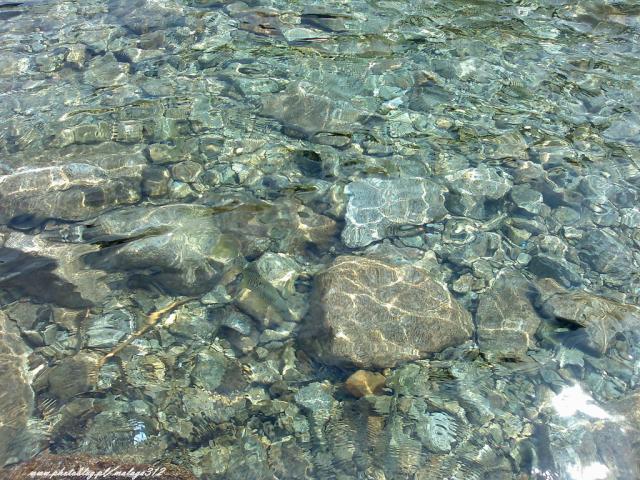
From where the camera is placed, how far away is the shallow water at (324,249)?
3844 mm

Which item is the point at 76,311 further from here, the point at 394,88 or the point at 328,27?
the point at 328,27

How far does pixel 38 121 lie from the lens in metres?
6.35

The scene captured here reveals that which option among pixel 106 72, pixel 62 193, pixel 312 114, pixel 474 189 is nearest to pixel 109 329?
pixel 62 193

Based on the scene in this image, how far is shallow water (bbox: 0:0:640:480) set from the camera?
12.6ft

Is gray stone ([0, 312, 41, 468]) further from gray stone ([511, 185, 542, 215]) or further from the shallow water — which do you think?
gray stone ([511, 185, 542, 215])

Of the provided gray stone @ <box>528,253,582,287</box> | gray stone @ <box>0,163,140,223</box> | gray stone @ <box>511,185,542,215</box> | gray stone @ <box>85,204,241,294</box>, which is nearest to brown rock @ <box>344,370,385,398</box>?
gray stone @ <box>85,204,241,294</box>

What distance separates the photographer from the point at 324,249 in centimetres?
505

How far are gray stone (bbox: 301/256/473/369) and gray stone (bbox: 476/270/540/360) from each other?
0.52ft

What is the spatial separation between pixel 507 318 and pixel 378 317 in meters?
1.03

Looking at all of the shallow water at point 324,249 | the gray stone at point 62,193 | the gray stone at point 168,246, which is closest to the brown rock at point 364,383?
the shallow water at point 324,249

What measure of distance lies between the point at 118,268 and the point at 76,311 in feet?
1.57

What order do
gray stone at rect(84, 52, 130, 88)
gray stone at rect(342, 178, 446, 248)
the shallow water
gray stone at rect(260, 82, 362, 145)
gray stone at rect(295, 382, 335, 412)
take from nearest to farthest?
the shallow water → gray stone at rect(295, 382, 335, 412) → gray stone at rect(342, 178, 446, 248) → gray stone at rect(260, 82, 362, 145) → gray stone at rect(84, 52, 130, 88)

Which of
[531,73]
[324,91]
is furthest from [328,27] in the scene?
[531,73]

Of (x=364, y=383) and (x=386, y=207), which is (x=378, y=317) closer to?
(x=364, y=383)
